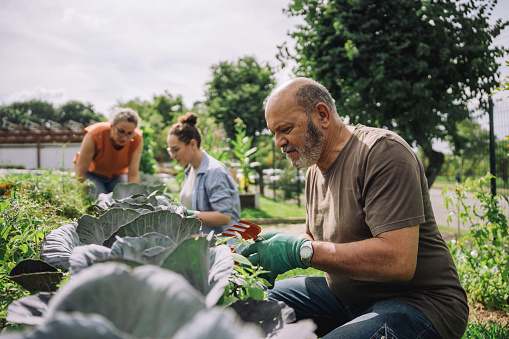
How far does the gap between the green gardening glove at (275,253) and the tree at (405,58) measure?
4653mm

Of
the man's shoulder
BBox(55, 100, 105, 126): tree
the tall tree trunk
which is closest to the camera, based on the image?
the man's shoulder

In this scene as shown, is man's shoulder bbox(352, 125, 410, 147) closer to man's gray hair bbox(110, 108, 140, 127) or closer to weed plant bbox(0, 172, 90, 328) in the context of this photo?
weed plant bbox(0, 172, 90, 328)

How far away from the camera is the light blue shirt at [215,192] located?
3396mm

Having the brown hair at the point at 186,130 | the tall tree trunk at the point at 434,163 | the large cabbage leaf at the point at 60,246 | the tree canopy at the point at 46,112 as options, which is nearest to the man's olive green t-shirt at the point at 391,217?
the large cabbage leaf at the point at 60,246

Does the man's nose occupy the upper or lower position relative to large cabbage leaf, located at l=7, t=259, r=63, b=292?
upper

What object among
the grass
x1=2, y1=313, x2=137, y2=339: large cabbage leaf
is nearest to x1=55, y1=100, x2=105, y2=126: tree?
the grass

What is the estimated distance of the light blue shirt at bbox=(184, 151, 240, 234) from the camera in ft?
11.1

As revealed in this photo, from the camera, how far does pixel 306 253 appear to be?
1.59 meters

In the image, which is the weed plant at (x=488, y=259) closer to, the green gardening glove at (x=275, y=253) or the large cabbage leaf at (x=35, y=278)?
the green gardening glove at (x=275, y=253)

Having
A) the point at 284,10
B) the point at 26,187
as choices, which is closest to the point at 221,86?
the point at 284,10

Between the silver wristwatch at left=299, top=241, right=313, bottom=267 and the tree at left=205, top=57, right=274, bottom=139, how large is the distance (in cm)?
1712

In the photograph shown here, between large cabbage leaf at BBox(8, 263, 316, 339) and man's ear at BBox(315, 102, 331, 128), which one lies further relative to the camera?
man's ear at BBox(315, 102, 331, 128)

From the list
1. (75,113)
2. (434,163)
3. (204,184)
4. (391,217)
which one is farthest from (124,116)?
(75,113)

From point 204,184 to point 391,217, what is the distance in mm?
2330
